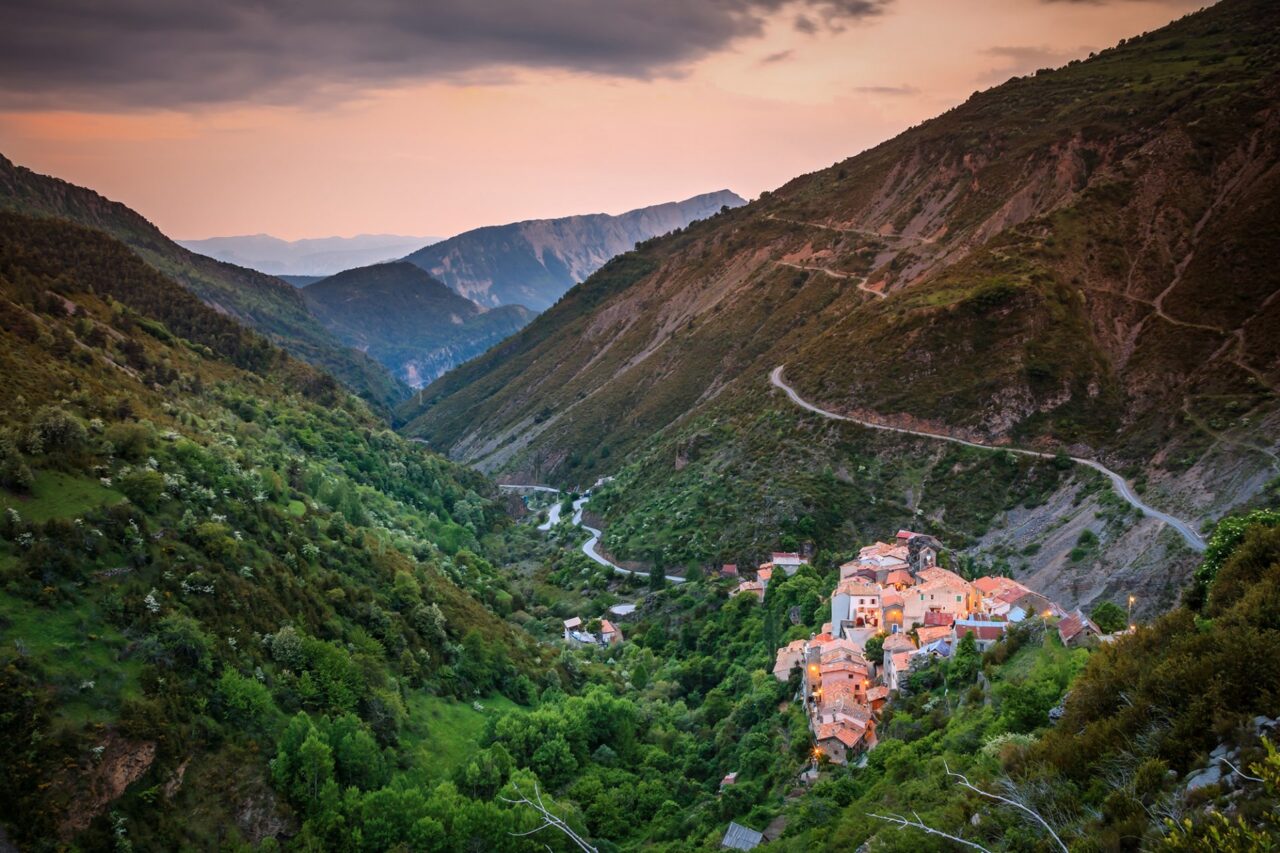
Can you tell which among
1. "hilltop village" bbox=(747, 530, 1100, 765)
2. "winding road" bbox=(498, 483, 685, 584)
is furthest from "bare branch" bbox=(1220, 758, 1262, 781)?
"winding road" bbox=(498, 483, 685, 584)

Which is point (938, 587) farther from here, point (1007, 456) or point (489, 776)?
point (1007, 456)

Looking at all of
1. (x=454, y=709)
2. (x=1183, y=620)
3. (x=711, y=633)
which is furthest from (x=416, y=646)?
(x=1183, y=620)

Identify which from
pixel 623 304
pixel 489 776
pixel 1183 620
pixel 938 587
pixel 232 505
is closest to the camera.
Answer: pixel 1183 620

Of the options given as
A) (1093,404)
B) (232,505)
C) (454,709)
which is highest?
(232,505)

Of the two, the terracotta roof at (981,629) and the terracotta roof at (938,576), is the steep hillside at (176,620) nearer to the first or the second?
the terracotta roof at (938,576)

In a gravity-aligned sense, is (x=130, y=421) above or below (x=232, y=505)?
above

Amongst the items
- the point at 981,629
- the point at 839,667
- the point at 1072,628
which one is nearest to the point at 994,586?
the point at 981,629

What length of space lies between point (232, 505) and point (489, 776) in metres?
15.4

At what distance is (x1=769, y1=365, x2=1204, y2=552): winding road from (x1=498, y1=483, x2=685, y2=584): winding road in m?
21.2

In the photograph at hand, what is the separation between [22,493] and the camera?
112ft

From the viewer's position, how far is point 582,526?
4109 inches

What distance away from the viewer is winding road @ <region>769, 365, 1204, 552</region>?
182 feet

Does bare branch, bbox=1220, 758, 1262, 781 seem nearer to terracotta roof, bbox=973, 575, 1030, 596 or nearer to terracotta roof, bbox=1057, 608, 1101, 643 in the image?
terracotta roof, bbox=1057, 608, 1101, 643

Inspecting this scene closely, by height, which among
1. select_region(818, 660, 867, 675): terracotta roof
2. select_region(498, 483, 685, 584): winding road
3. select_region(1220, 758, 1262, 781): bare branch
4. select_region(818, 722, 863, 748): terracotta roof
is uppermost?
select_region(1220, 758, 1262, 781): bare branch
